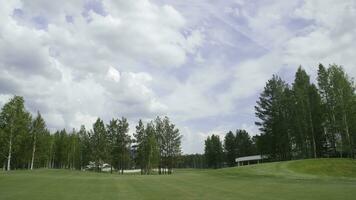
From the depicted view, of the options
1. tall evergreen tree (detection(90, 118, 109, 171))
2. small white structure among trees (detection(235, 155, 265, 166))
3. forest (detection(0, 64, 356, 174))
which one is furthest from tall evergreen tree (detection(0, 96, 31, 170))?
small white structure among trees (detection(235, 155, 265, 166))

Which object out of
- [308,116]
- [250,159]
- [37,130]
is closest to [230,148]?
[250,159]

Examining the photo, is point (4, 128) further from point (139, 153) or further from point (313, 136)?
point (313, 136)

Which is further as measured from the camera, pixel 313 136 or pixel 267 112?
pixel 267 112

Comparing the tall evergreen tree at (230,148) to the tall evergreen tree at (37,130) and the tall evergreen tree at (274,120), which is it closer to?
the tall evergreen tree at (274,120)

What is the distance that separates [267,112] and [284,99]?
5.21 m

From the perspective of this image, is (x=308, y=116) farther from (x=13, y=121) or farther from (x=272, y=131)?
(x=13, y=121)

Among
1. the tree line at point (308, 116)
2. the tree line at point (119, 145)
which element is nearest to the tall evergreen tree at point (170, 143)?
the tree line at point (119, 145)

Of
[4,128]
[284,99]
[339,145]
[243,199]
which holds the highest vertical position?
[284,99]

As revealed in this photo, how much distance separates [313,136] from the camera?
69688 mm

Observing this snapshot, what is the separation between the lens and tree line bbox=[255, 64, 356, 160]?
64000 mm

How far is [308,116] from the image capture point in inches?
2835

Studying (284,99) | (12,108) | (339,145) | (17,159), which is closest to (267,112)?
(284,99)

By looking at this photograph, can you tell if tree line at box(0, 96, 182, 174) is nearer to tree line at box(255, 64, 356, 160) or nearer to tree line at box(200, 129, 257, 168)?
tree line at box(255, 64, 356, 160)

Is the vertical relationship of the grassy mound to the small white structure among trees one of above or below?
below
